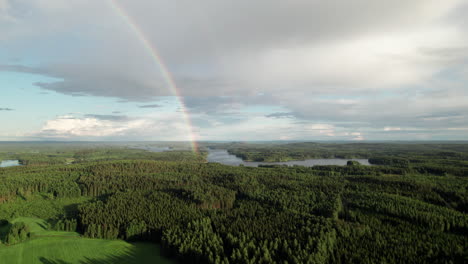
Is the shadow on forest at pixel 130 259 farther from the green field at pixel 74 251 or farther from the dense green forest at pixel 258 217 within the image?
the dense green forest at pixel 258 217

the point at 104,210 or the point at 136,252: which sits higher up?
the point at 104,210

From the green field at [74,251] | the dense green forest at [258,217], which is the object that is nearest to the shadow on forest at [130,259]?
the green field at [74,251]

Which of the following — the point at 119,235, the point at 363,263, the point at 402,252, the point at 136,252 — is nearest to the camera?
the point at 363,263

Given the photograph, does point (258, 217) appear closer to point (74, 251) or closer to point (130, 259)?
point (130, 259)

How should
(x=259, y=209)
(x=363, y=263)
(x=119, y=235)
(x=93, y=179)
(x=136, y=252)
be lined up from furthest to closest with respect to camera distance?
(x=93, y=179) → (x=259, y=209) → (x=119, y=235) → (x=136, y=252) → (x=363, y=263)

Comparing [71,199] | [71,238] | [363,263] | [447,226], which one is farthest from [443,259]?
[71,199]

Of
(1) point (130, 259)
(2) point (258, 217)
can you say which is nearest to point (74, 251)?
(1) point (130, 259)

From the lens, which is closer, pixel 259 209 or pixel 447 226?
pixel 447 226

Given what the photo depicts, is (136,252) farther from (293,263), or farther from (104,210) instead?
(293,263)
